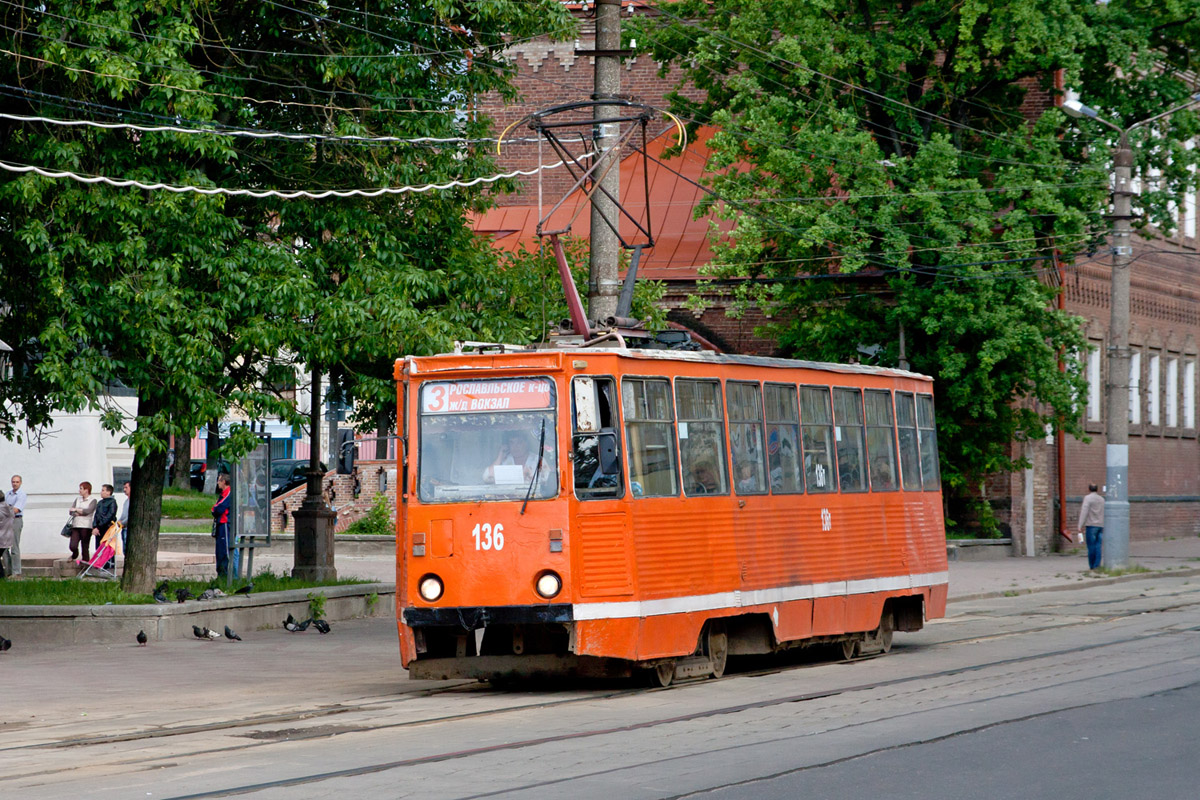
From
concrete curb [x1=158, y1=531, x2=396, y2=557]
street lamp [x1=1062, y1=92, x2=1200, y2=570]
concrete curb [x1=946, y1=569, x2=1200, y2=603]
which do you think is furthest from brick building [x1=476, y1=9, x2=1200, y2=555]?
concrete curb [x1=158, y1=531, x2=396, y2=557]

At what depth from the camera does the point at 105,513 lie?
2711 cm

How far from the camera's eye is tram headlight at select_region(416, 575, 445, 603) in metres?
13.4

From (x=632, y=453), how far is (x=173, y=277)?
6.82 meters

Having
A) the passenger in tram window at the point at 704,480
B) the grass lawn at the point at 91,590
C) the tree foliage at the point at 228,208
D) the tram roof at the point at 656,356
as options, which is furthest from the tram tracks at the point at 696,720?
the grass lawn at the point at 91,590

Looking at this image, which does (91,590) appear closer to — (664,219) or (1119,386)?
(1119,386)

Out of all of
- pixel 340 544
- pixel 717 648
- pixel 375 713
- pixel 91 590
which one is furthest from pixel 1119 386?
pixel 375 713

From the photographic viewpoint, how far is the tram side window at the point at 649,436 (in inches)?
543

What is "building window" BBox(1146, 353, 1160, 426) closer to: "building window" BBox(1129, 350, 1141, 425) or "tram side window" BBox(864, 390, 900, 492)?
"building window" BBox(1129, 350, 1141, 425)

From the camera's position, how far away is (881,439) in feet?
58.1

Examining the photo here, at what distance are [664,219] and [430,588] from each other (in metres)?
27.6

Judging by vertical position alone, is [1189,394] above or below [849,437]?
above

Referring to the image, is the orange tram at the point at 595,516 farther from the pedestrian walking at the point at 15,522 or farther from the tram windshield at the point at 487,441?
the pedestrian walking at the point at 15,522

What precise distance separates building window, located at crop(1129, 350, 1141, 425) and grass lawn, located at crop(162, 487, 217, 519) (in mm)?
24671

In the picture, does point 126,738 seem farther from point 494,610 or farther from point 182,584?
point 182,584
